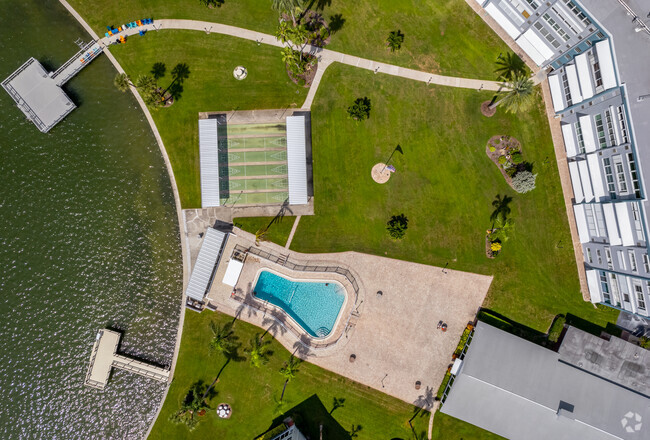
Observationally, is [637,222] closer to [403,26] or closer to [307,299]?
[403,26]

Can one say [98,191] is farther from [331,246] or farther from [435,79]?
[435,79]

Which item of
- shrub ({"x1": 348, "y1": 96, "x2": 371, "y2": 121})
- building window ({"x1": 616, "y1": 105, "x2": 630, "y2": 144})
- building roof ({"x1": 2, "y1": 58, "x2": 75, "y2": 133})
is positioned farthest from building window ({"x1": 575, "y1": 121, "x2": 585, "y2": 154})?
building roof ({"x1": 2, "y1": 58, "x2": 75, "y2": 133})

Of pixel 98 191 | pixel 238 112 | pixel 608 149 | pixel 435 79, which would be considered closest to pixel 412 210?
pixel 435 79

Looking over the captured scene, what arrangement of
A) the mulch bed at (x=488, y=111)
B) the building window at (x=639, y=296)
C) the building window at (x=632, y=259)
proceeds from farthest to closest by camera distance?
1. the mulch bed at (x=488, y=111)
2. the building window at (x=639, y=296)
3. the building window at (x=632, y=259)

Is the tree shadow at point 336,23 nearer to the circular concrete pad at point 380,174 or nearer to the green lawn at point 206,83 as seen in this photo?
the green lawn at point 206,83

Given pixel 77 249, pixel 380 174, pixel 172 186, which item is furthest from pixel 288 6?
pixel 77 249

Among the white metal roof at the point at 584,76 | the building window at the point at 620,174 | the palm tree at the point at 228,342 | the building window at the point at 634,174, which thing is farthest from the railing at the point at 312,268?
the white metal roof at the point at 584,76

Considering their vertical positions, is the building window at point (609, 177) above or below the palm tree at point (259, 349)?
above
